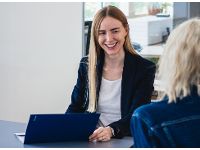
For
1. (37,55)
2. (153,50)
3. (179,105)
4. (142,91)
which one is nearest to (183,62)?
(179,105)

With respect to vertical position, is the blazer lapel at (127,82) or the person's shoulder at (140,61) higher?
the person's shoulder at (140,61)

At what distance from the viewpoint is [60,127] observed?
133cm

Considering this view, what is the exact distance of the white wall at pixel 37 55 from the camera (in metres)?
3.48

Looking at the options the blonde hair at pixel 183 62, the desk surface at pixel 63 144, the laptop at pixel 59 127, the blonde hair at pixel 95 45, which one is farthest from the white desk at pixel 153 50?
the blonde hair at pixel 183 62

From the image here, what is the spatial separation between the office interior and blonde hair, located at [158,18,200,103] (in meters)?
2.55

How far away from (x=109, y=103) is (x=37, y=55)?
1981mm

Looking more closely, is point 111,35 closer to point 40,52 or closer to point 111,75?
point 111,75

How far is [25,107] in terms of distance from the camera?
12.1 ft

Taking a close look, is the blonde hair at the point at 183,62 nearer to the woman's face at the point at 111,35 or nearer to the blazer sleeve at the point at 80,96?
the woman's face at the point at 111,35

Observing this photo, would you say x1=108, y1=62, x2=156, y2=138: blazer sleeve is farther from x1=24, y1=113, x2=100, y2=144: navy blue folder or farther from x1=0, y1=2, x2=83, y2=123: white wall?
x1=0, y1=2, x2=83, y2=123: white wall

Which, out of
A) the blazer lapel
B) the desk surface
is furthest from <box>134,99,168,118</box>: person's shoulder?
the blazer lapel

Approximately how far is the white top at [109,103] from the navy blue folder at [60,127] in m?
0.51

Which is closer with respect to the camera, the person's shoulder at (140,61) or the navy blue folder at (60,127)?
the navy blue folder at (60,127)

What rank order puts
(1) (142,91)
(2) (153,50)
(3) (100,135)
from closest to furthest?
(3) (100,135) → (1) (142,91) → (2) (153,50)
